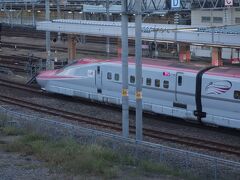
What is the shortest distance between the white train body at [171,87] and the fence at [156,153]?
6.01m

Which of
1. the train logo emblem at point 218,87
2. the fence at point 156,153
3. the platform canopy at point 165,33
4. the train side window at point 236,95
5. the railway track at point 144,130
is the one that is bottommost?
the railway track at point 144,130

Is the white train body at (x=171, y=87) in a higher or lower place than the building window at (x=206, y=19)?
lower

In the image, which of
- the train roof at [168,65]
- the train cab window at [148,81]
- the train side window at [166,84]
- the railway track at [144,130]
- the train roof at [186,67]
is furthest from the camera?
the train cab window at [148,81]

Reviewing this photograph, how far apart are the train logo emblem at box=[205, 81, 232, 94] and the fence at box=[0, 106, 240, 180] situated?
6014 mm

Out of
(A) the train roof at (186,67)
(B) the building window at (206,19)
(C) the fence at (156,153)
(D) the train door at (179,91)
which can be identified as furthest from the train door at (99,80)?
(B) the building window at (206,19)

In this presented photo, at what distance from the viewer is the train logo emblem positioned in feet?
72.6

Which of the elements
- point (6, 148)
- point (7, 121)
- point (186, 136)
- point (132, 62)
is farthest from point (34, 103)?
point (6, 148)

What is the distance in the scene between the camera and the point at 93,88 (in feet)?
92.9

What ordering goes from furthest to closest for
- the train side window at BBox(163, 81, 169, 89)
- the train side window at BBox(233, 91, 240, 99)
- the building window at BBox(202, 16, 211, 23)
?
the building window at BBox(202, 16, 211, 23) < the train side window at BBox(163, 81, 169, 89) < the train side window at BBox(233, 91, 240, 99)

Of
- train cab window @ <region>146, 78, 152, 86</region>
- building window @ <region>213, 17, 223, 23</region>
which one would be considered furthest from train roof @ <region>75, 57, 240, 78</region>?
building window @ <region>213, 17, 223, 23</region>

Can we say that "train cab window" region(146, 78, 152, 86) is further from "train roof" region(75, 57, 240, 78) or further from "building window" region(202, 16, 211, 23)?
"building window" region(202, 16, 211, 23)

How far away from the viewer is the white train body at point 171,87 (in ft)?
73.1

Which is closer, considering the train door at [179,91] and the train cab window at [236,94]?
the train cab window at [236,94]

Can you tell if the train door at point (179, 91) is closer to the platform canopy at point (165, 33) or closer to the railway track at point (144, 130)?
the railway track at point (144, 130)
